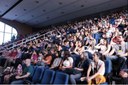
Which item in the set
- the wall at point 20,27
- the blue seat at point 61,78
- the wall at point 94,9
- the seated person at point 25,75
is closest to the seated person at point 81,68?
the blue seat at point 61,78

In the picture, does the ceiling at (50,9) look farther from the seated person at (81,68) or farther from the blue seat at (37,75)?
the blue seat at (37,75)

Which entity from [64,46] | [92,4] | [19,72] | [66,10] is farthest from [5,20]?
[19,72]

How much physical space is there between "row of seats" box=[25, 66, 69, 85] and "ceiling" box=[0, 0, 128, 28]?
21.3 feet

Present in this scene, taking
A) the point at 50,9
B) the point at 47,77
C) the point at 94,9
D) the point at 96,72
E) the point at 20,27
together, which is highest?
the point at 50,9

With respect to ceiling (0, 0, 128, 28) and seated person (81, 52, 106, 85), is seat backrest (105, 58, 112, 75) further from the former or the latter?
ceiling (0, 0, 128, 28)

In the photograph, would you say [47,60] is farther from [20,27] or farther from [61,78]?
[20,27]

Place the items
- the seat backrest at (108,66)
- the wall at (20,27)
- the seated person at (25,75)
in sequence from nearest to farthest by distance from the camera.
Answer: the seat backrest at (108,66) → the seated person at (25,75) → the wall at (20,27)

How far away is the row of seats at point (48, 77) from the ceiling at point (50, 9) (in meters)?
6.48

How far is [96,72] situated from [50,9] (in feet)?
28.5

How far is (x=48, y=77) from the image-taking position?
13.8ft

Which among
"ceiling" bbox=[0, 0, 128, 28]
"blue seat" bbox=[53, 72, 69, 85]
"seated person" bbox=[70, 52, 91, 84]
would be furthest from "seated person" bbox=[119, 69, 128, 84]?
"ceiling" bbox=[0, 0, 128, 28]

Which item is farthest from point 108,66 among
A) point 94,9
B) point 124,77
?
point 94,9

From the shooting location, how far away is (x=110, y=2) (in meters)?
10.1

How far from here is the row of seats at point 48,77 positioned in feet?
12.8
